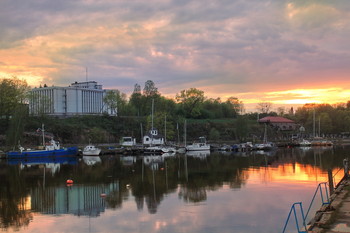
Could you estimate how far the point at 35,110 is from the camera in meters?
112

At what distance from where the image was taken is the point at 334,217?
57.6 ft

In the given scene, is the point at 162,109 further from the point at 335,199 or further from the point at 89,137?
the point at 335,199

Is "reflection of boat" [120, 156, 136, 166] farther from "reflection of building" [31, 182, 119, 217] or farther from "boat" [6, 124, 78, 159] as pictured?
"reflection of building" [31, 182, 119, 217]

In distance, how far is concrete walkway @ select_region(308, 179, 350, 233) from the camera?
15637mm

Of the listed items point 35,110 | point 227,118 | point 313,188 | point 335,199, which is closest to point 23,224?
point 335,199

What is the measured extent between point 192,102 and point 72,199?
120947 mm

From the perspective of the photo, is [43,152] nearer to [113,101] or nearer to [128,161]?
[128,161]

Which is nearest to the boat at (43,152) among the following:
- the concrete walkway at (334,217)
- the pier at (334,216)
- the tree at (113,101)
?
the tree at (113,101)

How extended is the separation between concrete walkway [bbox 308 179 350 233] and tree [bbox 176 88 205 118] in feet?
410

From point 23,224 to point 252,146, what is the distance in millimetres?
88027

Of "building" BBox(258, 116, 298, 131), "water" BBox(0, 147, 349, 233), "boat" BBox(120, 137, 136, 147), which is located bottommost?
"water" BBox(0, 147, 349, 233)

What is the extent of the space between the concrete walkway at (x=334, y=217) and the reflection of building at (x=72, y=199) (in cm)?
1367

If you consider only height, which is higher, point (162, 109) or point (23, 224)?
point (162, 109)

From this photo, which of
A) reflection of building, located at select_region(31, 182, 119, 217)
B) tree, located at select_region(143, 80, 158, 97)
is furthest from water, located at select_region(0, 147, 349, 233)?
tree, located at select_region(143, 80, 158, 97)
